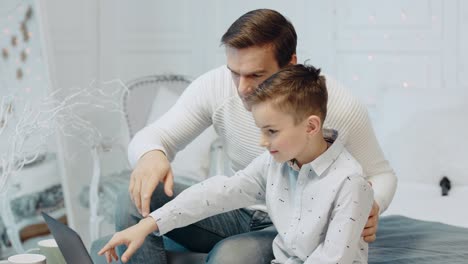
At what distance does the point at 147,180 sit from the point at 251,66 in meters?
0.38

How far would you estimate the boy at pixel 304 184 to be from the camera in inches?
65.7

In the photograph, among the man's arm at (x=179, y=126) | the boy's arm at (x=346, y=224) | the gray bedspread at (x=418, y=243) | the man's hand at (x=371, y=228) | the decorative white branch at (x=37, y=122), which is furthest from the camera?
the decorative white branch at (x=37, y=122)

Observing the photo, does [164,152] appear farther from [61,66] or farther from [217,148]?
[61,66]

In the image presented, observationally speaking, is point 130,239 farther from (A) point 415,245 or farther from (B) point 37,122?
(A) point 415,245

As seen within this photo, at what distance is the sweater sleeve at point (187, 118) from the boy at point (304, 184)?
15.0 inches

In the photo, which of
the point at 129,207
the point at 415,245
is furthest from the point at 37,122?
the point at 415,245

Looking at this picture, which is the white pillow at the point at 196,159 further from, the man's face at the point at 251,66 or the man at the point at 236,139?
the man's face at the point at 251,66

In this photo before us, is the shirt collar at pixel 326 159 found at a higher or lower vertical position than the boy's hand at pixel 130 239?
higher

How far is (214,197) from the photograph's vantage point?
6.33 feet

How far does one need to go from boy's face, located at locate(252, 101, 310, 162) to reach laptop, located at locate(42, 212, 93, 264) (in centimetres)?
46

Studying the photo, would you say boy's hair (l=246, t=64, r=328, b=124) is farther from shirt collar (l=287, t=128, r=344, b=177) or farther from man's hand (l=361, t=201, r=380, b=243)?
man's hand (l=361, t=201, r=380, b=243)

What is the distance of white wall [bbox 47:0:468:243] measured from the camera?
A: 2.88 meters

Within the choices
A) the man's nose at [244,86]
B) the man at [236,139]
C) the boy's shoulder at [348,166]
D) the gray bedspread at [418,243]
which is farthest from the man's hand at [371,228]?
the man's nose at [244,86]

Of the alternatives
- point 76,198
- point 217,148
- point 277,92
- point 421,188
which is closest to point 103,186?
point 76,198
